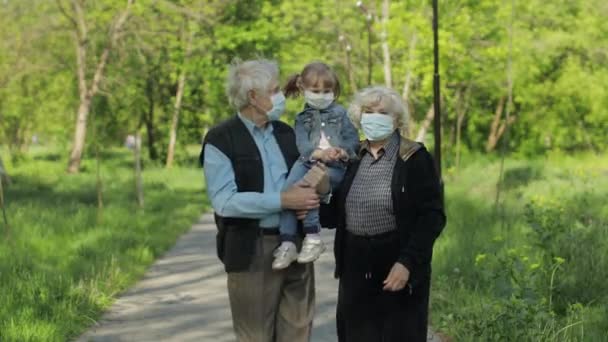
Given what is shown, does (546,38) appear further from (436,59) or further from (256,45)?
(436,59)

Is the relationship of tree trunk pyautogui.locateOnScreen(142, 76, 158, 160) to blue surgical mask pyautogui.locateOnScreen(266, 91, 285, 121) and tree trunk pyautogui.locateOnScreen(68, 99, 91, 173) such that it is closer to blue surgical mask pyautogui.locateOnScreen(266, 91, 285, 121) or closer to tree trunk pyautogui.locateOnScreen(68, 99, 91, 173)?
tree trunk pyautogui.locateOnScreen(68, 99, 91, 173)

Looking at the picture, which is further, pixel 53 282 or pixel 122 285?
pixel 122 285

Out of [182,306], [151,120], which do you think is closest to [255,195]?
[182,306]

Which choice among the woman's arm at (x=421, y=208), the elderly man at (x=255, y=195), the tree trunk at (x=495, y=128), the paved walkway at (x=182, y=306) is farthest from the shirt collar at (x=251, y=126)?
the tree trunk at (x=495, y=128)

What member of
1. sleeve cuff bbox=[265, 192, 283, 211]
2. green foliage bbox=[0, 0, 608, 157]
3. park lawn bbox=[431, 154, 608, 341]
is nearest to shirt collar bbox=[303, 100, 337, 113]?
sleeve cuff bbox=[265, 192, 283, 211]

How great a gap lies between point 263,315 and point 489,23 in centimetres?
3009

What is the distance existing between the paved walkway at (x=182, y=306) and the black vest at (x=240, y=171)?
11.3ft

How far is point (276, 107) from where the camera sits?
455 cm

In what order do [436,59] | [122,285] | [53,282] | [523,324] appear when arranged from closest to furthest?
[523,324] → [53,282] → [122,285] → [436,59]

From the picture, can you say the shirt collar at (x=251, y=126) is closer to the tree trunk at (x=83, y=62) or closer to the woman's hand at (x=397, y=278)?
the woman's hand at (x=397, y=278)

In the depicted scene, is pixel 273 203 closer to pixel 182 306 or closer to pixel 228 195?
pixel 228 195

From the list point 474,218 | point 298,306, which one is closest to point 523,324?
point 298,306

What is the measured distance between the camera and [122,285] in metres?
10.6

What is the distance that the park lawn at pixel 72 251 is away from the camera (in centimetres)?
830
